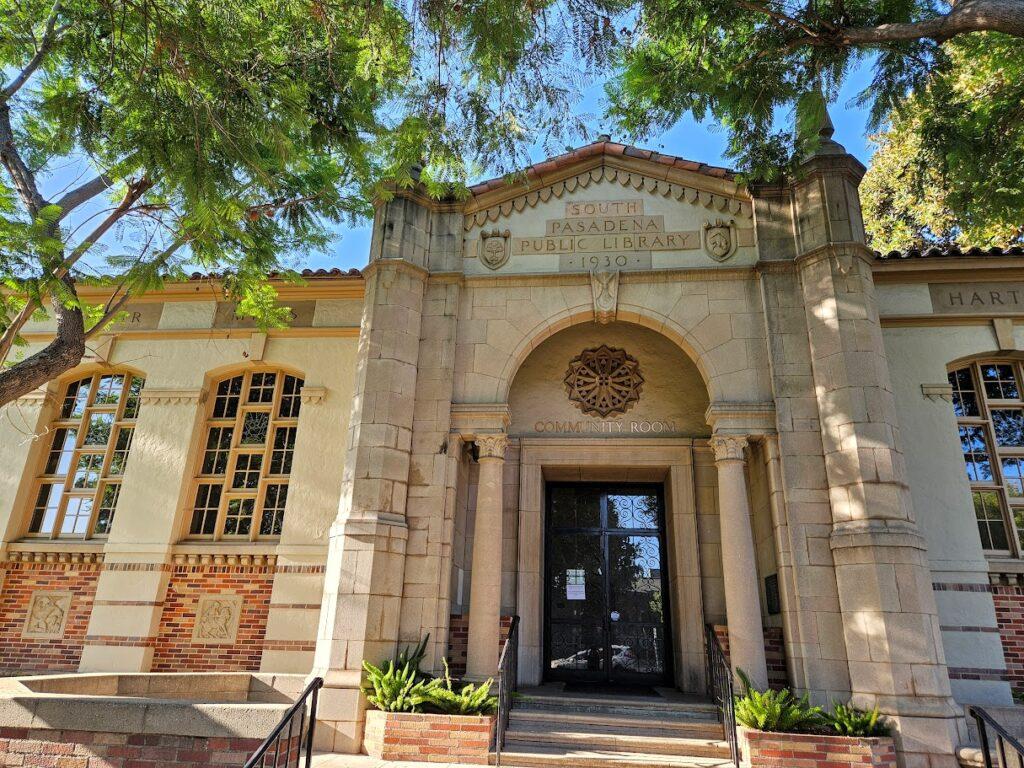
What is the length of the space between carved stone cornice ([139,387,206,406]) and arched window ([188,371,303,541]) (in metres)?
0.30

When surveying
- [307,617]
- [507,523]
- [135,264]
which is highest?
[135,264]

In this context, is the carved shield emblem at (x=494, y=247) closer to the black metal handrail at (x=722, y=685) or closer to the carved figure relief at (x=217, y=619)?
the black metal handrail at (x=722, y=685)

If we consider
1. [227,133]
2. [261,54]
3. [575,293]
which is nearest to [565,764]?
[575,293]

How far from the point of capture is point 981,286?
979 cm

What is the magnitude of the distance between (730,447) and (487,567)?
334cm

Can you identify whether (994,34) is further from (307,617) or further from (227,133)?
(307,617)

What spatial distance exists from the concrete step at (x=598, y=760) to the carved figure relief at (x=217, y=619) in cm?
465

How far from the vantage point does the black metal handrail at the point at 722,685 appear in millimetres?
6887

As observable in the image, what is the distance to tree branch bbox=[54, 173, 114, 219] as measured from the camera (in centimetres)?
729

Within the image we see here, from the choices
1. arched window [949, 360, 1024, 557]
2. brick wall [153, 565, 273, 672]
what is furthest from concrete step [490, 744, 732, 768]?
arched window [949, 360, 1024, 557]

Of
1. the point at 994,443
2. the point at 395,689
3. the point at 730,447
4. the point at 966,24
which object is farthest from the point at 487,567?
the point at 966,24

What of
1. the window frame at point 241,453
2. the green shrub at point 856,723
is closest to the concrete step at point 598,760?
the green shrub at point 856,723

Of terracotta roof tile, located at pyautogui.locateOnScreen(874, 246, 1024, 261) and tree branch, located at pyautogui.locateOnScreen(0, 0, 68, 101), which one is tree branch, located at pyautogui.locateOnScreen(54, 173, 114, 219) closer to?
tree branch, located at pyautogui.locateOnScreen(0, 0, 68, 101)

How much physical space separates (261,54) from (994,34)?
788 centimetres
